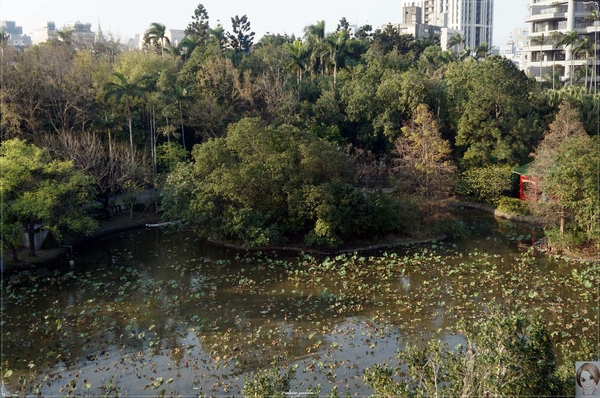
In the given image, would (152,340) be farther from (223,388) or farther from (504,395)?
(504,395)

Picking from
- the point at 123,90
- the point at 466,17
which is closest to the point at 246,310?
the point at 123,90

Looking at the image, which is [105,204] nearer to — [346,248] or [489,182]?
[346,248]

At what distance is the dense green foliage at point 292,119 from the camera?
953 inches

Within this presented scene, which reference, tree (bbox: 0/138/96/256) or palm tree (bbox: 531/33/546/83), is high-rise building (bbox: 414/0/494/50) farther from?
tree (bbox: 0/138/96/256)

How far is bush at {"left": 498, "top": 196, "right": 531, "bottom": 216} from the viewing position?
1141 inches

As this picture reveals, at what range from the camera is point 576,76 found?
47.6 metres

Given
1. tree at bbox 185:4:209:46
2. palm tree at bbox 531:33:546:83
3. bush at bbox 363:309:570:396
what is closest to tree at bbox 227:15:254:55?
tree at bbox 185:4:209:46

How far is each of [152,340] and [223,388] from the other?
3493 millimetres

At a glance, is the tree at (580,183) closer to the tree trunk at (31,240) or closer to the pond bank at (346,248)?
the pond bank at (346,248)

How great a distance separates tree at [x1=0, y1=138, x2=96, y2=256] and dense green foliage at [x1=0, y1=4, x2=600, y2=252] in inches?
130

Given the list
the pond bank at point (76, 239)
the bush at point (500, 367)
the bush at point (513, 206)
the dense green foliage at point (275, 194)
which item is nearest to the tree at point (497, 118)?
the bush at point (513, 206)

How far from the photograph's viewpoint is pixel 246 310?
17828mm

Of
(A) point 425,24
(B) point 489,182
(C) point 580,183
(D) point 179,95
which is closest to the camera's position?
(C) point 580,183

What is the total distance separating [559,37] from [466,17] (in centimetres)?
6031
